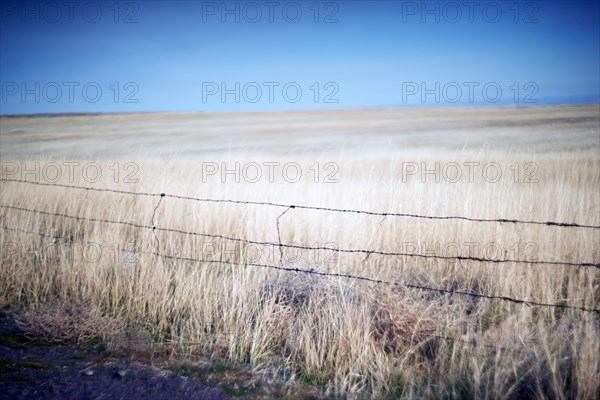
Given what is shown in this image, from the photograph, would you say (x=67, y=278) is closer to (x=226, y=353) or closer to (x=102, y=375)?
(x=102, y=375)

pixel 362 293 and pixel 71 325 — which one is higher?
pixel 362 293

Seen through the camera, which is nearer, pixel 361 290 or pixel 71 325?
pixel 71 325

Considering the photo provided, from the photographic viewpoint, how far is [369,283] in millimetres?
4375

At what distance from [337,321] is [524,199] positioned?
510cm

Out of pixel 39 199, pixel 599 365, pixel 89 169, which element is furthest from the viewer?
pixel 89 169

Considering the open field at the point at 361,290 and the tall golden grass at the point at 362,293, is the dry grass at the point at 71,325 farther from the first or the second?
the tall golden grass at the point at 362,293

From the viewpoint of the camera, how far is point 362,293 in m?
4.05

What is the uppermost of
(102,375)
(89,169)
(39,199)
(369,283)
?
(89,169)

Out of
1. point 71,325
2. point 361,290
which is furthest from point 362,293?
point 71,325

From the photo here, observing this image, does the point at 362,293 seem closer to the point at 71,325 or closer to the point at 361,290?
the point at 361,290

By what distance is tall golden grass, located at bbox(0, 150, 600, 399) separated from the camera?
3.22 metres

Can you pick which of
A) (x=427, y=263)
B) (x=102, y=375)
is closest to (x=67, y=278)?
(x=102, y=375)

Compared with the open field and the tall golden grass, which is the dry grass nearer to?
the open field

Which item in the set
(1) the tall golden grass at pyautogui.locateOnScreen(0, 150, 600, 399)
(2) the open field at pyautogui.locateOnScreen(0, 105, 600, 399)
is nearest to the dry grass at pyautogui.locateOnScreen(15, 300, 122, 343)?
(2) the open field at pyautogui.locateOnScreen(0, 105, 600, 399)
